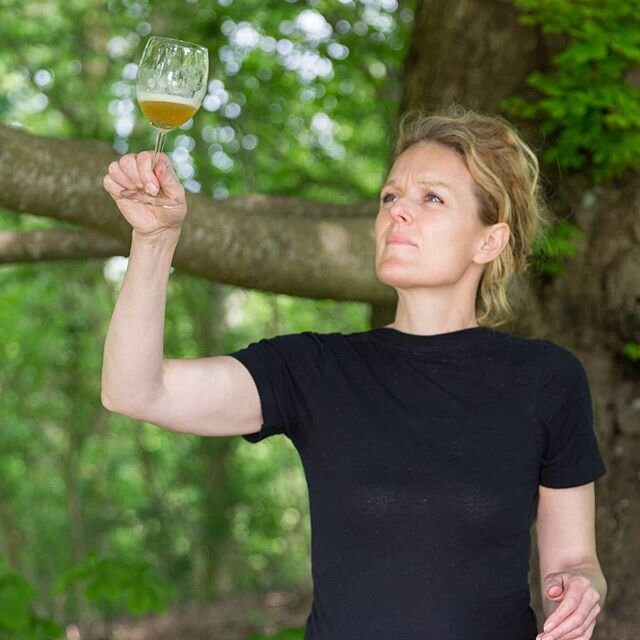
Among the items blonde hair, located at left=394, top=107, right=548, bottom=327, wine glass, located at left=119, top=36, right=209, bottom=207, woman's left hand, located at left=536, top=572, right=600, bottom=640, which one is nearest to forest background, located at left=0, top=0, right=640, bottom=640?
blonde hair, located at left=394, top=107, right=548, bottom=327

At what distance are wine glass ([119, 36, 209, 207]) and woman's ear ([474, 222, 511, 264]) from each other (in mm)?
781

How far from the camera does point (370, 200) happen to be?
4.14 meters

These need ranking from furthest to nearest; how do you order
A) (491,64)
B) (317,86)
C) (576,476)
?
1. (317,86)
2. (491,64)
3. (576,476)

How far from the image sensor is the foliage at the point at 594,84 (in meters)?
3.55

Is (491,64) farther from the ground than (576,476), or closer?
farther from the ground

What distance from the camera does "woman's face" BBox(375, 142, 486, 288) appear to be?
7.77 ft

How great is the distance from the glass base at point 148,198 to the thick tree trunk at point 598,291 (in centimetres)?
220

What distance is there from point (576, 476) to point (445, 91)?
6.68 feet

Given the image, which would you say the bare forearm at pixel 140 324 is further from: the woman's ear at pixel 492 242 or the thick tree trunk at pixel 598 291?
the thick tree trunk at pixel 598 291

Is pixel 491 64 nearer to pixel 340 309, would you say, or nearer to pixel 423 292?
pixel 423 292

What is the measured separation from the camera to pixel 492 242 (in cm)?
254

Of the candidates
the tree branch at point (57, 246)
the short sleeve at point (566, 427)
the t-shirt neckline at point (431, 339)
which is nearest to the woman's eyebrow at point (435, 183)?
the t-shirt neckline at point (431, 339)

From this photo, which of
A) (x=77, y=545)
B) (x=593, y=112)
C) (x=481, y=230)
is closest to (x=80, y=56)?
(x=77, y=545)

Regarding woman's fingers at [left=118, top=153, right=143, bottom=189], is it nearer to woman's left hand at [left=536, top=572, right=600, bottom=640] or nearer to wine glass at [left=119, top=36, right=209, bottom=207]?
wine glass at [left=119, top=36, right=209, bottom=207]
